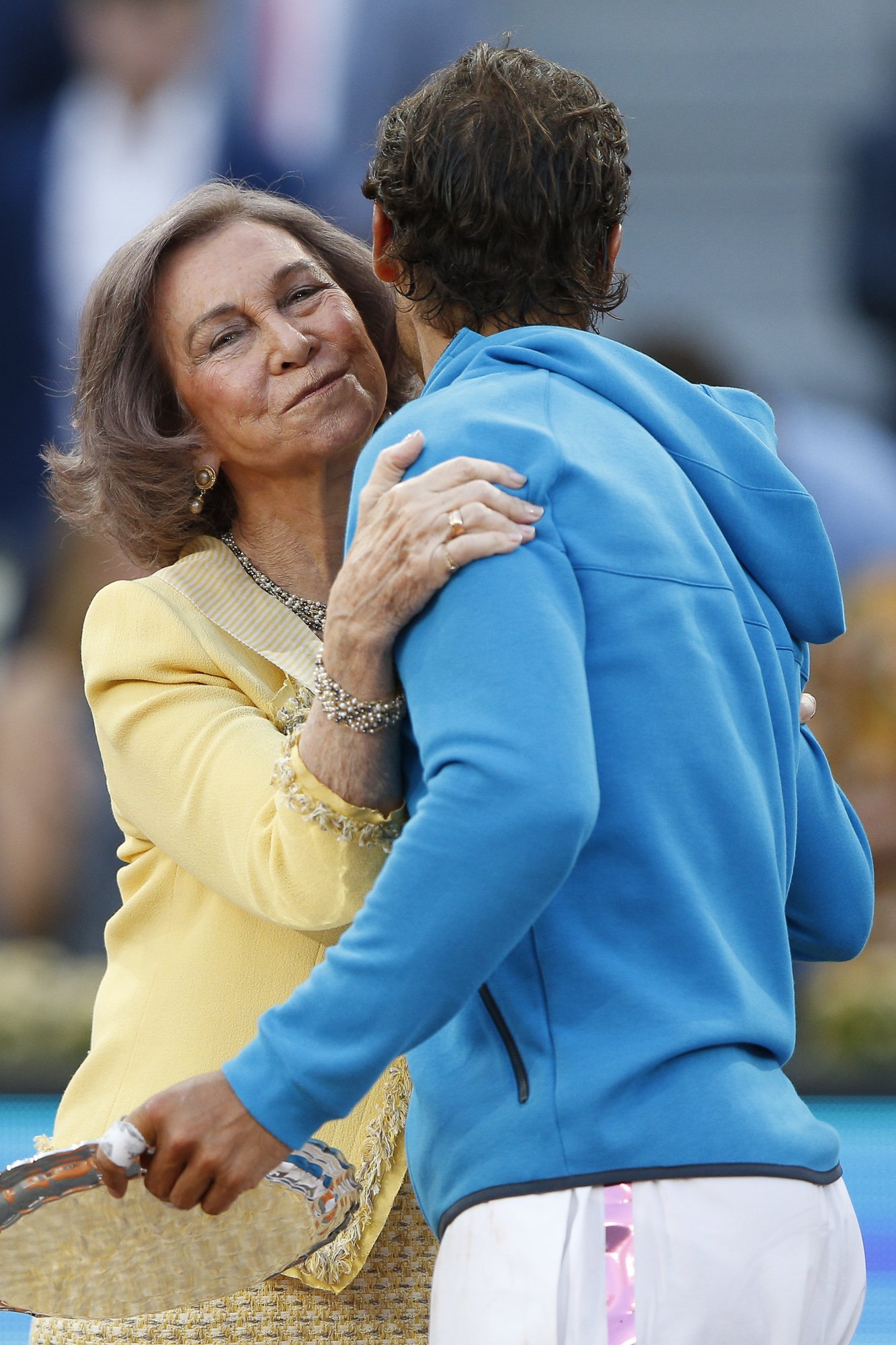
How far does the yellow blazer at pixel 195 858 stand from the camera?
1.74 metres

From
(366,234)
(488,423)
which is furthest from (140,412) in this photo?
(366,234)

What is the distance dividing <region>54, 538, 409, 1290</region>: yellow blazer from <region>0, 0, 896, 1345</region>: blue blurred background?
4.02 meters

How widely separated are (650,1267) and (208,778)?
71 cm

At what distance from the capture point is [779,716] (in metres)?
1.50

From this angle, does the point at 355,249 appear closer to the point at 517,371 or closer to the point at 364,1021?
the point at 517,371

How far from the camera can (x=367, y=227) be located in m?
5.92

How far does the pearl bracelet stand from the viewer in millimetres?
1435

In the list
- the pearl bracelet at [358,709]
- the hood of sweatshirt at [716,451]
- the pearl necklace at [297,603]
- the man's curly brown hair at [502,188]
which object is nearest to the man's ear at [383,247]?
the man's curly brown hair at [502,188]

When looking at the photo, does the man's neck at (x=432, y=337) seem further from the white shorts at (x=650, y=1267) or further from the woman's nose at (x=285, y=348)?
the white shorts at (x=650, y=1267)

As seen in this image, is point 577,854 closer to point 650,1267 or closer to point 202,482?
point 650,1267

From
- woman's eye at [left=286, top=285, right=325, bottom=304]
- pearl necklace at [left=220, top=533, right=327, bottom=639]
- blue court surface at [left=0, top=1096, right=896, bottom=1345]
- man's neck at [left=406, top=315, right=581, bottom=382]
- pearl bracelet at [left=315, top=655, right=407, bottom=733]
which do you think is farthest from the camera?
blue court surface at [left=0, top=1096, right=896, bottom=1345]

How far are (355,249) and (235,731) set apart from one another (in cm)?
94

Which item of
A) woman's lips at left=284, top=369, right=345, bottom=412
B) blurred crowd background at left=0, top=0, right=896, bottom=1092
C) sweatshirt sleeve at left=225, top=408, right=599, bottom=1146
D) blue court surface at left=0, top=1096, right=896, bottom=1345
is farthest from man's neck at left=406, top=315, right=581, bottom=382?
blurred crowd background at left=0, top=0, right=896, bottom=1092

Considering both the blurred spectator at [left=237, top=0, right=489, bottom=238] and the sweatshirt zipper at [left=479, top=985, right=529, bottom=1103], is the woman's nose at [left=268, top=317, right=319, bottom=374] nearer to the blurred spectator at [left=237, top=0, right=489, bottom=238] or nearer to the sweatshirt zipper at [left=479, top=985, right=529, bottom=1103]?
the sweatshirt zipper at [left=479, top=985, right=529, bottom=1103]
